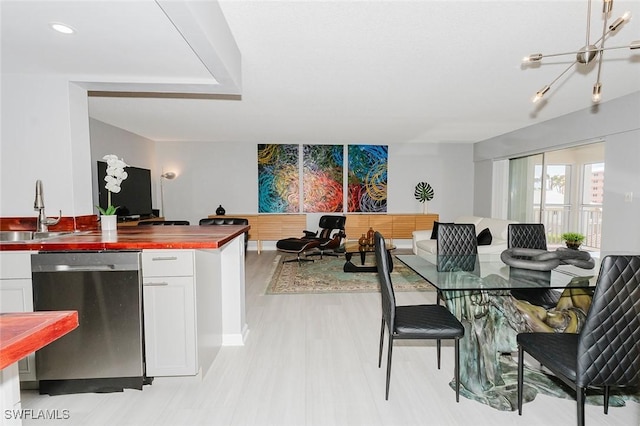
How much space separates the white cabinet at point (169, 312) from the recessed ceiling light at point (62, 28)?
4.73 feet

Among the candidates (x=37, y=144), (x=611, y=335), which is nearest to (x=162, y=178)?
(x=37, y=144)

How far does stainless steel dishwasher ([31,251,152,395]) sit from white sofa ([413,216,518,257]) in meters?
3.33

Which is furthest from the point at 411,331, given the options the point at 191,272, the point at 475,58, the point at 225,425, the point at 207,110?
the point at 207,110

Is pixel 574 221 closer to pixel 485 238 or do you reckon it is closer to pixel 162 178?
pixel 485 238

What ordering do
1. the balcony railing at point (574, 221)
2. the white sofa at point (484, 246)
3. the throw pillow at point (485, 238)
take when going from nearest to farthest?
the white sofa at point (484, 246) → the throw pillow at point (485, 238) → the balcony railing at point (574, 221)

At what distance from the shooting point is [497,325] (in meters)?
2.06

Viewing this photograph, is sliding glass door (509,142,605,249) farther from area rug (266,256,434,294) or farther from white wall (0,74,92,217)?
white wall (0,74,92,217)

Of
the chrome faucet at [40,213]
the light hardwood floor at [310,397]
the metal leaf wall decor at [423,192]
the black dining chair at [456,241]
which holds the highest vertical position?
the metal leaf wall decor at [423,192]

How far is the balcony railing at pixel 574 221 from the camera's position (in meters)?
6.80

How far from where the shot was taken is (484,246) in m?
4.45

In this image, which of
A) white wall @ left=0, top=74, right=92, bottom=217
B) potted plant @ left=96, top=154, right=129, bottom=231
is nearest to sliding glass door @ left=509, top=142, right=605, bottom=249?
potted plant @ left=96, top=154, right=129, bottom=231

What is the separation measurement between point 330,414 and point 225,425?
1.94 feet

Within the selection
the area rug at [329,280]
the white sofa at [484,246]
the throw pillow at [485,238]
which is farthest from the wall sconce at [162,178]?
→ the throw pillow at [485,238]

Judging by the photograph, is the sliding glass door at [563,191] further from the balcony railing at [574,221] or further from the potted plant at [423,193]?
the potted plant at [423,193]
